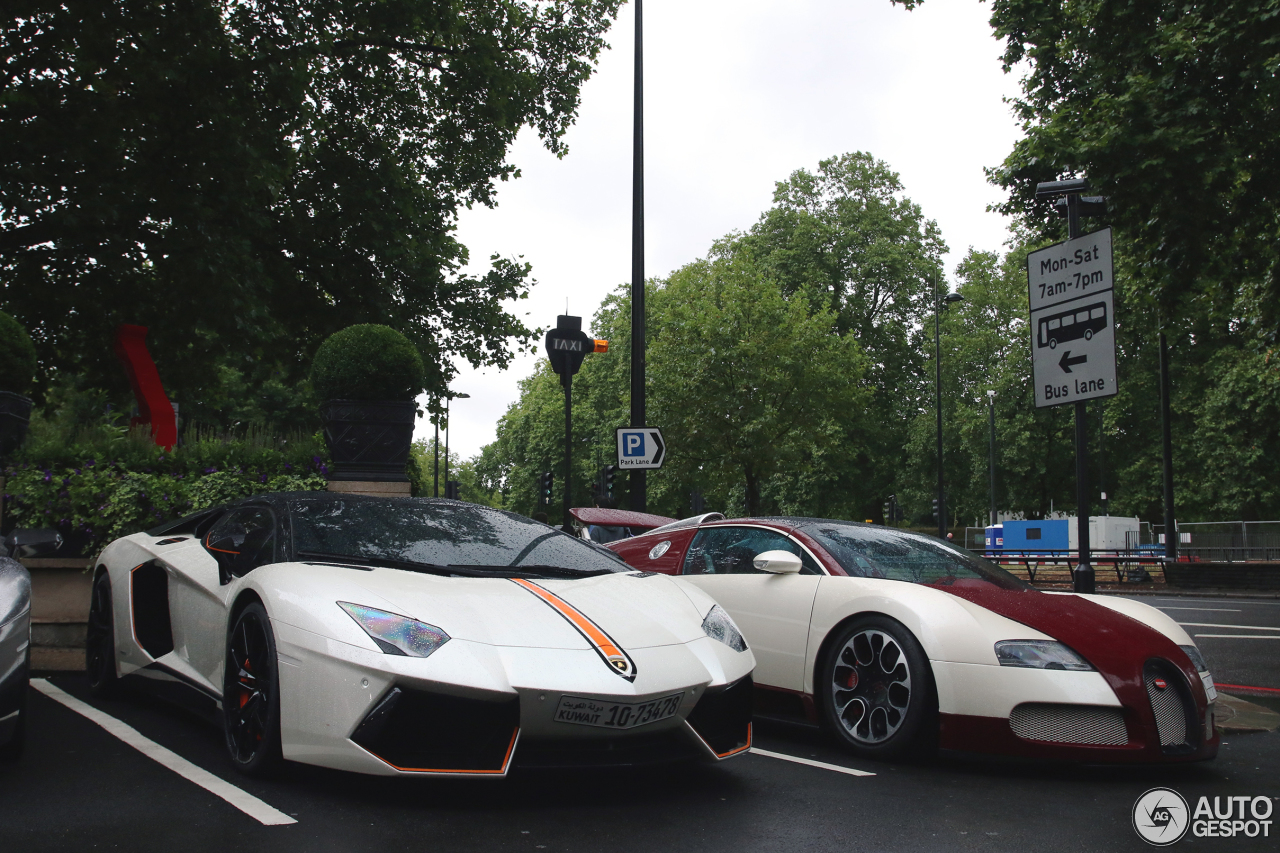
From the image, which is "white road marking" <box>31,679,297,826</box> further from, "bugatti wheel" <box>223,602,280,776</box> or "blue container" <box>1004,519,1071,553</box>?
"blue container" <box>1004,519,1071,553</box>

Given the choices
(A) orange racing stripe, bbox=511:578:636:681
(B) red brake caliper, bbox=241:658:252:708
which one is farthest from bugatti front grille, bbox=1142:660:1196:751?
(B) red brake caliper, bbox=241:658:252:708

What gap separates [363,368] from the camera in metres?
9.41

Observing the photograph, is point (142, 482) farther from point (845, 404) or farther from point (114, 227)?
point (845, 404)

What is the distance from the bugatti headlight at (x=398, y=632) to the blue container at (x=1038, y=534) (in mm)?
36915

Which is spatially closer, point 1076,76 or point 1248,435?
point 1076,76

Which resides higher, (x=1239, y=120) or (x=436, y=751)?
(x=1239, y=120)

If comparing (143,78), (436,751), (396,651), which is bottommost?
(436,751)

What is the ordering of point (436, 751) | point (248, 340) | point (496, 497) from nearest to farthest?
point (436, 751) → point (248, 340) → point (496, 497)

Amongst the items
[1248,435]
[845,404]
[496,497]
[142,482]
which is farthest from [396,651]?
[496,497]

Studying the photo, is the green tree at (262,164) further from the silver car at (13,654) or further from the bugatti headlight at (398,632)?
the bugatti headlight at (398,632)

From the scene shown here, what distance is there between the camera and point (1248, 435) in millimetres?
33688

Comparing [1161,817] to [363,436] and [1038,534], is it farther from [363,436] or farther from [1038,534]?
[1038,534]

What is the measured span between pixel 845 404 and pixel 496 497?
76.4 metres

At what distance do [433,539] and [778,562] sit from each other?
188 cm
